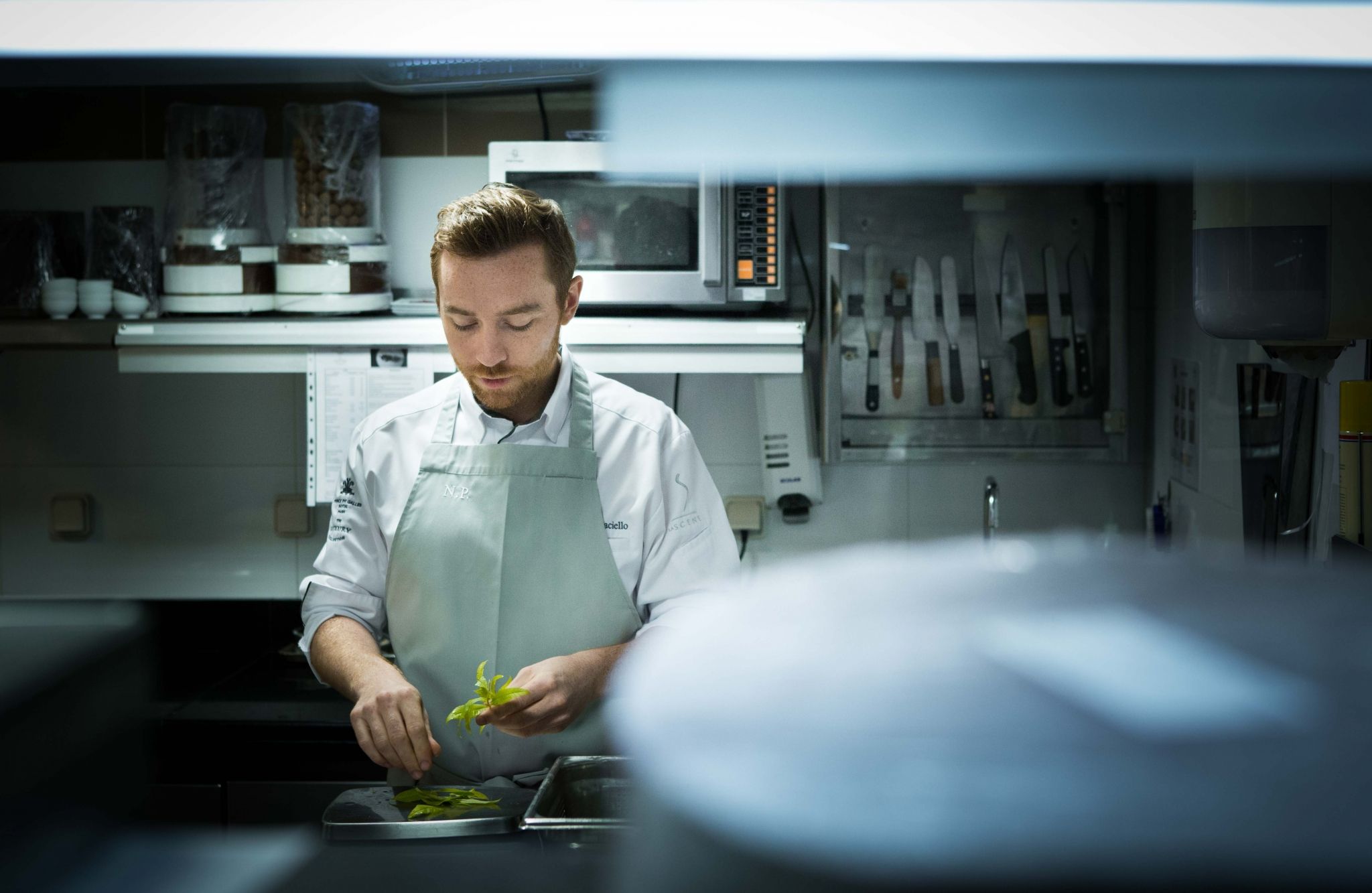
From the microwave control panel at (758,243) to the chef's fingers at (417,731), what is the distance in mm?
1069

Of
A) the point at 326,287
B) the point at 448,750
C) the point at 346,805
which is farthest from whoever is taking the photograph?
the point at 326,287

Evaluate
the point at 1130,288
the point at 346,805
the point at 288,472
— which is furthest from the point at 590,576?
the point at 1130,288

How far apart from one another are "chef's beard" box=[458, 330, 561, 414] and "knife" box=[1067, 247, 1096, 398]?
1282 mm

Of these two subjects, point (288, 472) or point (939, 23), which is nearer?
point (939, 23)

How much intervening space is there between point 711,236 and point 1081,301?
0.82 metres

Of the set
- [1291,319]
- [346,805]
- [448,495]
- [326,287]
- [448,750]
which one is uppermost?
[326,287]

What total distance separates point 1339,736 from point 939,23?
0.51 feet

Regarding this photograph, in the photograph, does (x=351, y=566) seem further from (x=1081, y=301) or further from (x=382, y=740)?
(x=1081, y=301)

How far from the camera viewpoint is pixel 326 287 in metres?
2.02

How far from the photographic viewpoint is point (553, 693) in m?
1.14

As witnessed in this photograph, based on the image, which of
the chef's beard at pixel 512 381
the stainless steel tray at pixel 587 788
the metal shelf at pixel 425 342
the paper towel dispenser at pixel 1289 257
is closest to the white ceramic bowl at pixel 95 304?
the metal shelf at pixel 425 342

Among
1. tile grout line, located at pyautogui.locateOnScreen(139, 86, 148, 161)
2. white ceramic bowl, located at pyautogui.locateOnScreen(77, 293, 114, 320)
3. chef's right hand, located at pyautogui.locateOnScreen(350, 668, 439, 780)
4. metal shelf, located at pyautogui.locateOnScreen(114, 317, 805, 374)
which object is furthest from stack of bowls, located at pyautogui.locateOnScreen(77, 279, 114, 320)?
chef's right hand, located at pyautogui.locateOnScreen(350, 668, 439, 780)

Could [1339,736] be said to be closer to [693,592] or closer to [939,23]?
[939,23]

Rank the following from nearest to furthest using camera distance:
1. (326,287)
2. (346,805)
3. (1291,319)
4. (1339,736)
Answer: (1339,736)
(1291,319)
(346,805)
(326,287)
